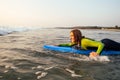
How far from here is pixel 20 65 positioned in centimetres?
724

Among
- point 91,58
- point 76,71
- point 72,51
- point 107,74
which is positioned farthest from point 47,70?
point 72,51

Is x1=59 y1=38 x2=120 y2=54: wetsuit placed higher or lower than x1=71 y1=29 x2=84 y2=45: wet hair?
lower

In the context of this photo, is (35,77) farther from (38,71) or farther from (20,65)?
(20,65)

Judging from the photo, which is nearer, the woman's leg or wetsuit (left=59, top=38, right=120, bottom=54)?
wetsuit (left=59, top=38, right=120, bottom=54)

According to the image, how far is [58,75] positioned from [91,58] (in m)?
3.14

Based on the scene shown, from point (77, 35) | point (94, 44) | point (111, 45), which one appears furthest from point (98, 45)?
point (111, 45)

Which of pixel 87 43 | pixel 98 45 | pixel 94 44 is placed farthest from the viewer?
pixel 87 43

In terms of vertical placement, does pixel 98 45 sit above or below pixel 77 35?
below

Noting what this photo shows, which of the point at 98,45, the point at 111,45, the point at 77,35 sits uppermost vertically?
the point at 77,35

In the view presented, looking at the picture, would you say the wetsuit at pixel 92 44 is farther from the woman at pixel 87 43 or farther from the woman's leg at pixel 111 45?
the woman's leg at pixel 111 45

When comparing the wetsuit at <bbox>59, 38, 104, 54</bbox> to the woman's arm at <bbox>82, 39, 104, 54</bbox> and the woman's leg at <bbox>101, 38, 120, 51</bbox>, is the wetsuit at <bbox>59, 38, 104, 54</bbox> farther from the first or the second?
the woman's leg at <bbox>101, 38, 120, 51</bbox>

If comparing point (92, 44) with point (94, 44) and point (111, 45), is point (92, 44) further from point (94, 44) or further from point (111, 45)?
point (111, 45)

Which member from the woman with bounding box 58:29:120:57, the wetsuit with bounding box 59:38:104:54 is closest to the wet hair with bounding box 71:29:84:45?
the woman with bounding box 58:29:120:57

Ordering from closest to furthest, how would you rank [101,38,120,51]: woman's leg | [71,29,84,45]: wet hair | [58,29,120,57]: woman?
[71,29,84,45]: wet hair
[58,29,120,57]: woman
[101,38,120,51]: woman's leg
